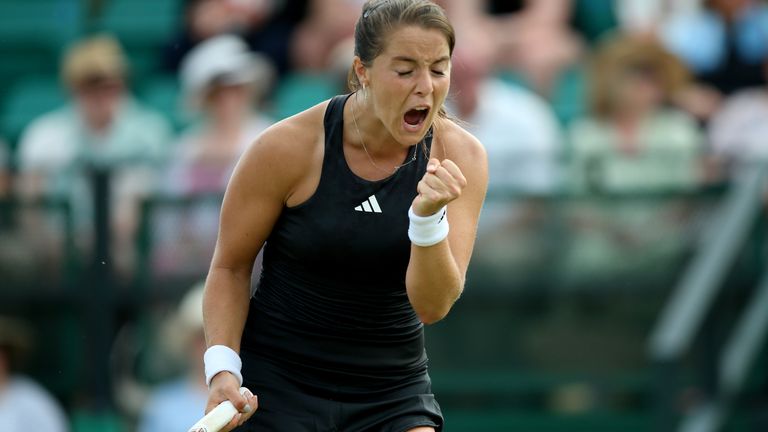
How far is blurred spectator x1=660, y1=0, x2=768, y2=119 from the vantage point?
29.5ft

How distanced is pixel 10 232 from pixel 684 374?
380 centimetres

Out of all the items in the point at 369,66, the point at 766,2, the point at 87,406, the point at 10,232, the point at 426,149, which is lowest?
the point at 87,406

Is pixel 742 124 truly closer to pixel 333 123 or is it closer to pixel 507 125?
pixel 507 125

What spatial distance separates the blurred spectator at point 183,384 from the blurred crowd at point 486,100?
0.04m

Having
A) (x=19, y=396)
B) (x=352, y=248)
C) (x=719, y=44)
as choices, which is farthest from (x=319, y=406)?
(x=719, y=44)

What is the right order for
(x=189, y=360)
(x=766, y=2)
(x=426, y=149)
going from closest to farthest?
(x=426, y=149) < (x=189, y=360) < (x=766, y=2)

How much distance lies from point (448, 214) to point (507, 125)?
404 centimetres

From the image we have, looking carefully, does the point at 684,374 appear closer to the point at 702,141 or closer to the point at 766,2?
the point at 702,141

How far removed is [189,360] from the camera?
766cm

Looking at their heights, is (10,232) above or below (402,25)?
below

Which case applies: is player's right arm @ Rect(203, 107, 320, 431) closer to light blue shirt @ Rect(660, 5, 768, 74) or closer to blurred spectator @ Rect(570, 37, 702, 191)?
blurred spectator @ Rect(570, 37, 702, 191)

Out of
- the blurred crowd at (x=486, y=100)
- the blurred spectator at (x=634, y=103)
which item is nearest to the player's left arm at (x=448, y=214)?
the blurred crowd at (x=486, y=100)

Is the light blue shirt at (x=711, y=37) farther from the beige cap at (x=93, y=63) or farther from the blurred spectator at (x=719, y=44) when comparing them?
the beige cap at (x=93, y=63)

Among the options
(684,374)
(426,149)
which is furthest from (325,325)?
(684,374)
